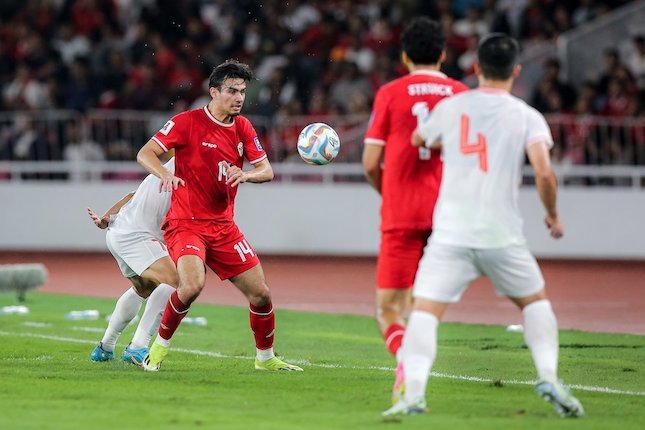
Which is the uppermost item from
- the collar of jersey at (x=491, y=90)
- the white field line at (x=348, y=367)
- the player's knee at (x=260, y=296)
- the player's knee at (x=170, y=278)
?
the collar of jersey at (x=491, y=90)

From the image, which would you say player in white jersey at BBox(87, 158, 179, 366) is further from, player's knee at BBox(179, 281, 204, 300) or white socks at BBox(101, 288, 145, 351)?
player's knee at BBox(179, 281, 204, 300)

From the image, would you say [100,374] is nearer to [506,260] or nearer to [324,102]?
[506,260]

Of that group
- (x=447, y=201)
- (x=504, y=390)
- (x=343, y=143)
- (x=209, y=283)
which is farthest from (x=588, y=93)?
(x=447, y=201)

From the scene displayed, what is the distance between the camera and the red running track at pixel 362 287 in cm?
1577

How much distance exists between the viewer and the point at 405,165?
8211 mm

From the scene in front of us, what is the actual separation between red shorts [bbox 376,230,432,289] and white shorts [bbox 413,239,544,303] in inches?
18.3

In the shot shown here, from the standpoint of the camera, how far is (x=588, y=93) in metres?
22.5

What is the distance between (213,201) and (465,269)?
313 cm

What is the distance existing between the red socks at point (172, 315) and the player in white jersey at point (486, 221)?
9.26ft

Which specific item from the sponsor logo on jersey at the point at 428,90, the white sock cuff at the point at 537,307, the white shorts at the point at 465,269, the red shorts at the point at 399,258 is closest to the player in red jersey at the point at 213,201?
the red shorts at the point at 399,258

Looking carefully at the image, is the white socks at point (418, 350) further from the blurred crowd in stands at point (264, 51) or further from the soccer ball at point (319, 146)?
the blurred crowd in stands at point (264, 51)

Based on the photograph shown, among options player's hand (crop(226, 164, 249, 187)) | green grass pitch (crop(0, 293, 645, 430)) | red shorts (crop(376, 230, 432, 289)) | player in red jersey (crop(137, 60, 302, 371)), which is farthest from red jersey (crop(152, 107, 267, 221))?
red shorts (crop(376, 230, 432, 289))

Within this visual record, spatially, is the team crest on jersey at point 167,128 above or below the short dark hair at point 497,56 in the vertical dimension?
below

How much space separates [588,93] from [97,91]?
9434 millimetres
